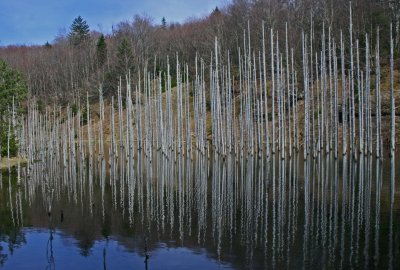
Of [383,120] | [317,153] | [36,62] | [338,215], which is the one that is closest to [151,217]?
[338,215]

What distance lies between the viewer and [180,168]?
27.4 metres

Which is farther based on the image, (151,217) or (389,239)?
(151,217)

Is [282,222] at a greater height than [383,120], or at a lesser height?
lesser

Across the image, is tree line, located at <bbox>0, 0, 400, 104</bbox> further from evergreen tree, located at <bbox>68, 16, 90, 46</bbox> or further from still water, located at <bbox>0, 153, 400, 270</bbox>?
still water, located at <bbox>0, 153, 400, 270</bbox>

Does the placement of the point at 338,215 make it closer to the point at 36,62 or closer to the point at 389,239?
the point at 389,239

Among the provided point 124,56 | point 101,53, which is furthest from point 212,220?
point 101,53

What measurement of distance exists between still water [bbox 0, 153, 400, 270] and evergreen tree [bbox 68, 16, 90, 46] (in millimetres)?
Answer: 75228

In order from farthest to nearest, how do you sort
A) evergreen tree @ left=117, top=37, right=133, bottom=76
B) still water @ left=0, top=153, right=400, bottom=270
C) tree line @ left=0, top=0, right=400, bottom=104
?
1. evergreen tree @ left=117, top=37, right=133, bottom=76
2. tree line @ left=0, top=0, right=400, bottom=104
3. still water @ left=0, top=153, right=400, bottom=270

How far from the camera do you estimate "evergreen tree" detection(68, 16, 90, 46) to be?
9450 cm

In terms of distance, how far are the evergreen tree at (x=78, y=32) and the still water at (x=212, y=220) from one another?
247 feet

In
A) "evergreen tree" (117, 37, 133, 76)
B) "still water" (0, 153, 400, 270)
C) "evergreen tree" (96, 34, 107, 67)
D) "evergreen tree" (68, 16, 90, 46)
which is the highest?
"evergreen tree" (68, 16, 90, 46)

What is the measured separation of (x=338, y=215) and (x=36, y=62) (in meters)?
85.5

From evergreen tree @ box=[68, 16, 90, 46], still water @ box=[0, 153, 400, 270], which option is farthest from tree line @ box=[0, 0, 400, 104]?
still water @ box=[0, 153, 400, 270]

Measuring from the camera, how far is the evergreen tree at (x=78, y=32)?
94.5 metres
